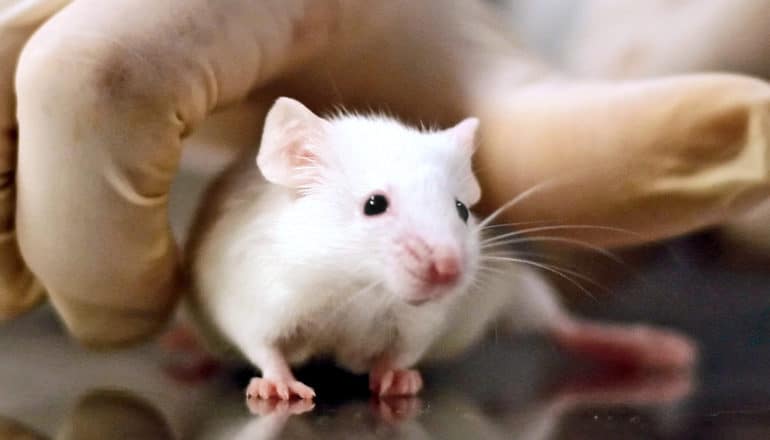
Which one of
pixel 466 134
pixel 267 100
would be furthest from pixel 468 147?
pixel 267 100

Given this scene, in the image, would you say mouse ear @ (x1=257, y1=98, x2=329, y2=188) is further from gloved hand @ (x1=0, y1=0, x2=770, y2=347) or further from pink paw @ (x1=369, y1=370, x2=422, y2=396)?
pink paw @ (x1=369, y1=370, x2=422, y2=396)

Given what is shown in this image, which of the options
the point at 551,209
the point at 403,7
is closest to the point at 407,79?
the point at 403,7

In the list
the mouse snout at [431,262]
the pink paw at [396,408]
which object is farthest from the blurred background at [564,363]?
the mouse snout at [431,262]

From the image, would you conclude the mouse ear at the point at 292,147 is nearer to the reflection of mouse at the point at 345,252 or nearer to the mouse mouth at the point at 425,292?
the reflection of mouse at the point at 345,252

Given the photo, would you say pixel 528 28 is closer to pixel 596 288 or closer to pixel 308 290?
pixel 596 288

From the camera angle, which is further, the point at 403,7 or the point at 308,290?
the point at 403,7

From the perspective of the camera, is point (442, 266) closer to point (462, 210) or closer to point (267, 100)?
point (462, 210)

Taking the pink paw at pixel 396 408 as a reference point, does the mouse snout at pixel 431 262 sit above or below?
above

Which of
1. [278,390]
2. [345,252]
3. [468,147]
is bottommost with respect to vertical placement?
[278,390]
